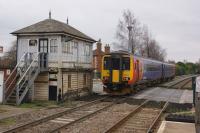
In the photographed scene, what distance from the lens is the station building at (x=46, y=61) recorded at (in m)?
20.4

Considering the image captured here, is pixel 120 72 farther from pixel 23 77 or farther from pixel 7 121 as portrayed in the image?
→ pixel 7 121

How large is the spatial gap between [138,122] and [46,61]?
30.8 ft

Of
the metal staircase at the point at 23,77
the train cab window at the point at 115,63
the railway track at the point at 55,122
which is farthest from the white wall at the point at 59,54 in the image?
the railway track at the point at 55,122

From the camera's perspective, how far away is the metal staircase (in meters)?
18.6

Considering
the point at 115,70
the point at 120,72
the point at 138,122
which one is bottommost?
the point at 138,122

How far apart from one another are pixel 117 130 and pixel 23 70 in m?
10.8

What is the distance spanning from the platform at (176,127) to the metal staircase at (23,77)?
8996mm

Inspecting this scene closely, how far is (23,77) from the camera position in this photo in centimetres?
1898

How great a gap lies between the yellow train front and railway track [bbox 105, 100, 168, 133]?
5803mm

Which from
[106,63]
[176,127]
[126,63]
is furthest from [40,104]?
[176,127]

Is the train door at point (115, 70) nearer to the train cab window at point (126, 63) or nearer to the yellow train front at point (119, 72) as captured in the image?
the yellow train front at point (119, 72)

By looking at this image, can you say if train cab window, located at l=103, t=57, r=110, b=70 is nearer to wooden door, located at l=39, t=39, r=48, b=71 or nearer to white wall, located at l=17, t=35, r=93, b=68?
white wall, located at l=17, t=35, r=93, b=68

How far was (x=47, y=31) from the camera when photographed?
839 inches

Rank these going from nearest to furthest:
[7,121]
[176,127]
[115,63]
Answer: [176,127] → [7,121] → [115,63]
